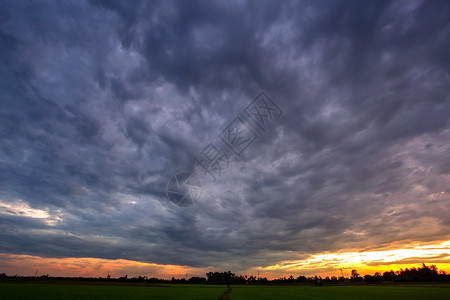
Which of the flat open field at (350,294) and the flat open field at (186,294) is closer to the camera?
the flat open field at (186,294)

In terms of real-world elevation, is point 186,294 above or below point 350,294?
above

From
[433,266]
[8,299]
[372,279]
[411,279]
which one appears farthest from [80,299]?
[433,266]

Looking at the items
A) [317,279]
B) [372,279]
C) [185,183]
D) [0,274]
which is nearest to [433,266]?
[372,279]

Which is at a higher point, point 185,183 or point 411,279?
point 185,183

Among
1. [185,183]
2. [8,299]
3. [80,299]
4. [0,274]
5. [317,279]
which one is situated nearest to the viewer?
[185,183]

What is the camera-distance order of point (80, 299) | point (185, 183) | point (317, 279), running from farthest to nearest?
point (317, 279) → point (80, 299) → point (185, 183)

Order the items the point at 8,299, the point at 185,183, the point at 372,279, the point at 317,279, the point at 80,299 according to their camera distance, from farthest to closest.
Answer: the point at 372,279 → the point at 317,279 → the point at 80,299 → the point at 8,299 → the point at 185,183

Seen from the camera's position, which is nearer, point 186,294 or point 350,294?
point 186,294

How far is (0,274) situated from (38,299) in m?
234

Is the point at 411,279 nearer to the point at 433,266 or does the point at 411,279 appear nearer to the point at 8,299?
the point at 433,266

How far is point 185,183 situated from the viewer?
27406mm

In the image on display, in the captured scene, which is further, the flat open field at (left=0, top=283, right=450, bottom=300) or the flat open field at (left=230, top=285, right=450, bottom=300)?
the flat open field at (left=230, top=285, right=450, bottom=300)

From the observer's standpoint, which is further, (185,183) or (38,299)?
(38,299)

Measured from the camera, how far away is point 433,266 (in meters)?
200
